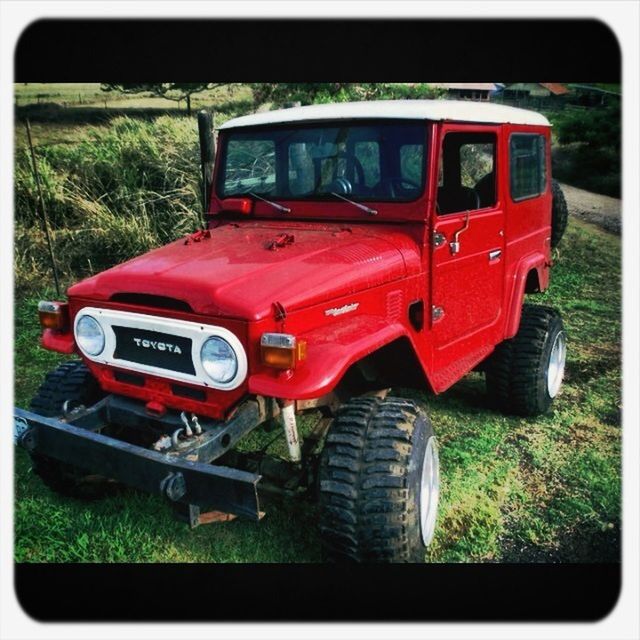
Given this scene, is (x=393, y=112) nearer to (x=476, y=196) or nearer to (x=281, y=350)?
(x=476, y=196)

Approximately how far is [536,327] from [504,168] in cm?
125

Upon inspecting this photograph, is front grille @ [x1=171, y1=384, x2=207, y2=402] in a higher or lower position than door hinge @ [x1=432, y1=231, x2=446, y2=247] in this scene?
lower

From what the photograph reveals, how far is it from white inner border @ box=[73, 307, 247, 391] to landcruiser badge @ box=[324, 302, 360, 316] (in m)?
0.49

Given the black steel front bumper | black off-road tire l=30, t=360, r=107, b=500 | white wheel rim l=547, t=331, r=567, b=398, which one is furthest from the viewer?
white wheel rim l=547, t=331, r=567, b=398

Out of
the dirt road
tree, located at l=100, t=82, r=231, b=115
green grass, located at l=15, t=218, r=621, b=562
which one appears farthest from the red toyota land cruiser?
the dirt road

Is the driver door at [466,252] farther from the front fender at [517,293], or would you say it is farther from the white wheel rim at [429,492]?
the white wheel rim at [429,492]

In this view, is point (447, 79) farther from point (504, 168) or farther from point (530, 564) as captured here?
point (530, 564)

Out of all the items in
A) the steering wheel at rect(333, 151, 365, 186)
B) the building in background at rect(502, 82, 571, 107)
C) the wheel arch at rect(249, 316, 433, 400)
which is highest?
the building in background at rect(502, 82, 571, 107)

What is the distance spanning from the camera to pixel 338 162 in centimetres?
362

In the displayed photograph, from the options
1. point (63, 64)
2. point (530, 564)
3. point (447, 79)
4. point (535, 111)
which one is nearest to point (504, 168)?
point (535, 111)

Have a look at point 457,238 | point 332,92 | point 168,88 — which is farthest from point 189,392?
point 332,92

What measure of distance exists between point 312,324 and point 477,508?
1622mm

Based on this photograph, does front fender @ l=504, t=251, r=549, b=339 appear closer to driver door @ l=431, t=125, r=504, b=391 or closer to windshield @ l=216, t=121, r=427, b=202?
driver door @ l=431, t=125, r=504, b=391

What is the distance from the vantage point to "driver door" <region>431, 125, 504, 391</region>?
3.68 m
